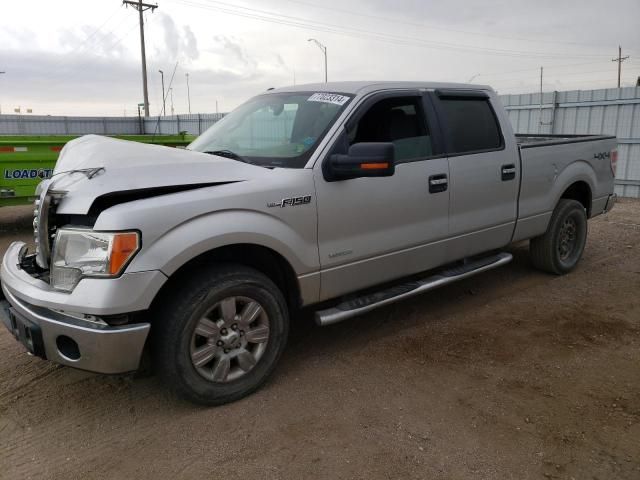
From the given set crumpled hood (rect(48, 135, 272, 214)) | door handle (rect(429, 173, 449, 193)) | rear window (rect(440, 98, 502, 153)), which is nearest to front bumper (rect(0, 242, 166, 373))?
crumpled hood (rect(48, 135, 272, 214))

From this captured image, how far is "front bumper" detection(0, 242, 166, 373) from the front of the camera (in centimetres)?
268

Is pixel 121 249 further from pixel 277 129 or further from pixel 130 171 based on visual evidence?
pixel 277 129

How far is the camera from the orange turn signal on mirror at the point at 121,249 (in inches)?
105

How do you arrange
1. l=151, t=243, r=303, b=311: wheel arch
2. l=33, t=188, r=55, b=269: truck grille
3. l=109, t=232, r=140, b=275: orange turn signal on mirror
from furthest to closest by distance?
l=151, t=243, r=303, b=311: wheel arch < l=33, t=188, r=55, b=269: truck grille < l=109, t=232, r=140, b=275: orange turn signal on mirror

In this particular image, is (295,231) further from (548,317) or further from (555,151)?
(555,151)

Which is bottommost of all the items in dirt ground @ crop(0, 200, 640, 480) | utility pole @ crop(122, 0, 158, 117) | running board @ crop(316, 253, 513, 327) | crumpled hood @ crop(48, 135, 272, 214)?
dirt ground @ crop(0, 200, 640, 480)

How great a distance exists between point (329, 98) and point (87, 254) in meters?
2.01

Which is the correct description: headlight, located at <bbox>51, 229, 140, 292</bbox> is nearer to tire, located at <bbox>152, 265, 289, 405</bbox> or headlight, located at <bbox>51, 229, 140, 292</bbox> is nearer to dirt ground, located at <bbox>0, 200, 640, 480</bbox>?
tire, located at <bbox>152, 265, 289, 405</bbox>

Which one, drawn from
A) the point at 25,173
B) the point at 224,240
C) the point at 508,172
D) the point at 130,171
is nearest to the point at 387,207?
the point at 224,240

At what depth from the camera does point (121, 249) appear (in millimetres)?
2666

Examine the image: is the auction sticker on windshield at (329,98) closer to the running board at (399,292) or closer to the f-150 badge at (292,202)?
the f-150 badge at (292,202)

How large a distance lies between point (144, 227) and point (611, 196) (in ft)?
18.4

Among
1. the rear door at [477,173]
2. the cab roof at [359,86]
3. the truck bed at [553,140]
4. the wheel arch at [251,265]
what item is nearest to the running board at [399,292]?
the rear door at [477,173]

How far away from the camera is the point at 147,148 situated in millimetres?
3340
